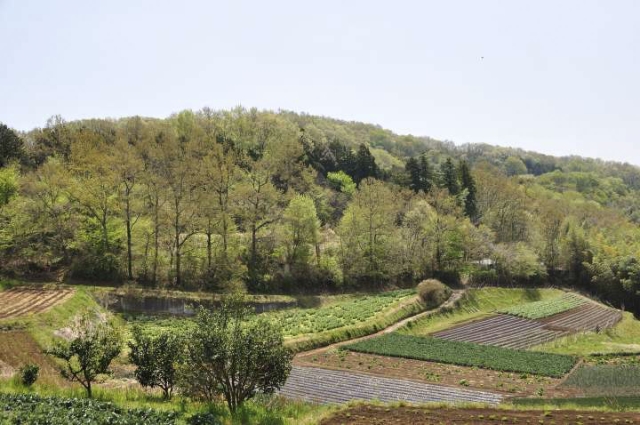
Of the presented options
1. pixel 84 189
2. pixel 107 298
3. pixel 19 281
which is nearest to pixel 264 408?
pixel 107 298

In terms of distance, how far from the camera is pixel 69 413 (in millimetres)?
16938

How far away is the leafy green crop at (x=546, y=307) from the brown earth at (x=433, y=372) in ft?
79.4

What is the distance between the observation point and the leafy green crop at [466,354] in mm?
35000

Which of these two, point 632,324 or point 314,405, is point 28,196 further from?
point 632,324

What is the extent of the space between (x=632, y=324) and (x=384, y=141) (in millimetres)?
135051

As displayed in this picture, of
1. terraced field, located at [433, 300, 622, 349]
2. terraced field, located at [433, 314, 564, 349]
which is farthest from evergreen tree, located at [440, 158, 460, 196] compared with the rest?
terraced field, located at [433, 314, 564, 349]

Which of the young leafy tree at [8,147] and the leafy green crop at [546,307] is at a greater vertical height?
the young leafy tree at [8,147]

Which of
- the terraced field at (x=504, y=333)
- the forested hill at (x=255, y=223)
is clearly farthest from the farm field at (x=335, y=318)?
the forested hill at (x=255, y=223)

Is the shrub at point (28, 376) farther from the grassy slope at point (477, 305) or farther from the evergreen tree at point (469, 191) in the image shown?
the evergreen tree at point (469, 191)

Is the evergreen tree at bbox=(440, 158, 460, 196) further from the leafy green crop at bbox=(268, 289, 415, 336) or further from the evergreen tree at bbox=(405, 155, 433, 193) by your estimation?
the leafy green crop at bbox=(268, 289, 415, 336)

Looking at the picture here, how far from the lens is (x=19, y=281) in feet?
137

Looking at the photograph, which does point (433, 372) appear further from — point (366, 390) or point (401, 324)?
point (401, 324)

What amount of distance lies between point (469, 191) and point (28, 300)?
76.0 meters

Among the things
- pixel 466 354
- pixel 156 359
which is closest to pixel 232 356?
pixel 156 359
